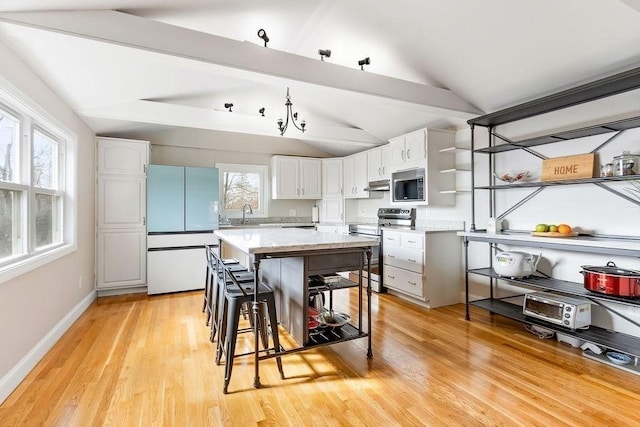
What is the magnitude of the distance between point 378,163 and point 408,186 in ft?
2.77

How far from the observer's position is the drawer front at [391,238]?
13.6 feet

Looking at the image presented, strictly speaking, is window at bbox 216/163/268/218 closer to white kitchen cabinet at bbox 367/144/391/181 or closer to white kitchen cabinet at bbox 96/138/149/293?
white kitchen cabinet at bbox 96/138/149/293

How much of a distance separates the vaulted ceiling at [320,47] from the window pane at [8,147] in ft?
1.47

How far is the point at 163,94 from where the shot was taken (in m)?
3.79

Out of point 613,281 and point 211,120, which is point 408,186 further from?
point 211,120

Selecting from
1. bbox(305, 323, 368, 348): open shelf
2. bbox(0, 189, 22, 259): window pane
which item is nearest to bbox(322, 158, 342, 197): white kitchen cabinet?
bbox(305, 323, 368, 348): open shelf

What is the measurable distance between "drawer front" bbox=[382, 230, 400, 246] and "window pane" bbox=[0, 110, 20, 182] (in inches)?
146

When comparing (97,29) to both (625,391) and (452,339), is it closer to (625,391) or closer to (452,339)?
(452,339)

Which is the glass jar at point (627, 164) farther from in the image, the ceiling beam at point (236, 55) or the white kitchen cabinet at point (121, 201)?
the white kitchen cabinet at point (121, 201)

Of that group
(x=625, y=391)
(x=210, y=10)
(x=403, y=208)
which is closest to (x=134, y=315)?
(x=210, y=10)

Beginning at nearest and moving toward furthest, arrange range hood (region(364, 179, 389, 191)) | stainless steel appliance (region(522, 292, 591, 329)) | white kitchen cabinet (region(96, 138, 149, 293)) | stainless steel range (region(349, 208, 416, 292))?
1. stainless steel appliance (region(522, 292, 591, 329))
2. white kitchen cabinet (region(96, 138, 149, 293))
3. stainless steel range (region(349, 208, 416, 292))
4. range hood (region(364, 179, 389, 191))

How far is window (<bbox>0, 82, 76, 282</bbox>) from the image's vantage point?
87.4 inches

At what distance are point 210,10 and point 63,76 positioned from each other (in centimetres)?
135

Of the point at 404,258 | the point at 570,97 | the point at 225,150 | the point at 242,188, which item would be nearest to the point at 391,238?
the point at 404,258
